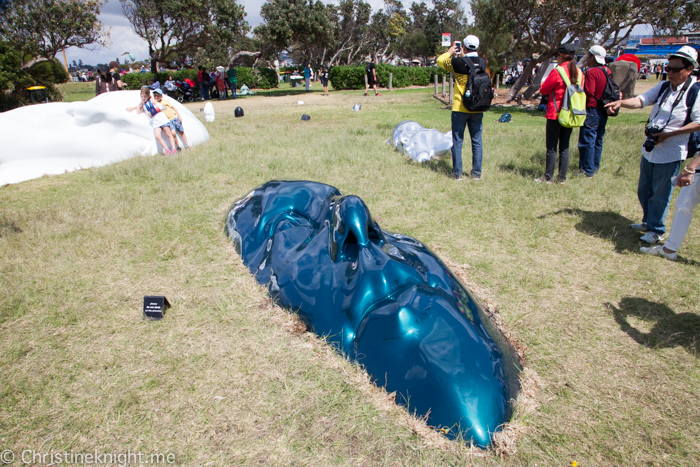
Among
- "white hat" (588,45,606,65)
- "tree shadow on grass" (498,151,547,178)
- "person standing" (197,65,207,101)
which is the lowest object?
"tree shadow on grass" (498,151,547,178)

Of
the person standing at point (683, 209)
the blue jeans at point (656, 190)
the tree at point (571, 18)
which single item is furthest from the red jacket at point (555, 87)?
the tree at point (571, 18)


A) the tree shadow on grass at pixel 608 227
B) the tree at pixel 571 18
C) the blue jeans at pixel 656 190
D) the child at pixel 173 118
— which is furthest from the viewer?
the tree at pixel 571 18

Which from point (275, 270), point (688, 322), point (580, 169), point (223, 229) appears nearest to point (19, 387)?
point (275, 270)

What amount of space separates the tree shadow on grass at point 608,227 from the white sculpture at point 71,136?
860 cm

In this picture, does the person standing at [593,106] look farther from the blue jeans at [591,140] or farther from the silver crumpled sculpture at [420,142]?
the silver crumpled sculpture at [420,142]

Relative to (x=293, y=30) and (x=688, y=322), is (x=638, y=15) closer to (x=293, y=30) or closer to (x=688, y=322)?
(x=688, y=322)

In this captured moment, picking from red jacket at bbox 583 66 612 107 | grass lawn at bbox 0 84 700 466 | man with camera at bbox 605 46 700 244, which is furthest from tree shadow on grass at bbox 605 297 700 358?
red jacket at bbox 583 66 612 107

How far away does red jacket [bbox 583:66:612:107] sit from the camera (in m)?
6.71

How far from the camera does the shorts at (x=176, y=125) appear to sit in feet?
31.4

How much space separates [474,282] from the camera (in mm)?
4301

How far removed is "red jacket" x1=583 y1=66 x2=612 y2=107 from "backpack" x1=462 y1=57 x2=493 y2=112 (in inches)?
69.7

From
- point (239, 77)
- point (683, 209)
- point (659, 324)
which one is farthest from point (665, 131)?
point (239, 77)

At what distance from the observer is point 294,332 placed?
337 centimetres

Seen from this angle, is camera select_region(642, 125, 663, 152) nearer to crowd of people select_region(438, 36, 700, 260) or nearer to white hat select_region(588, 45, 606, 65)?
crowd of people select_region(438, 36, 700, 260)
